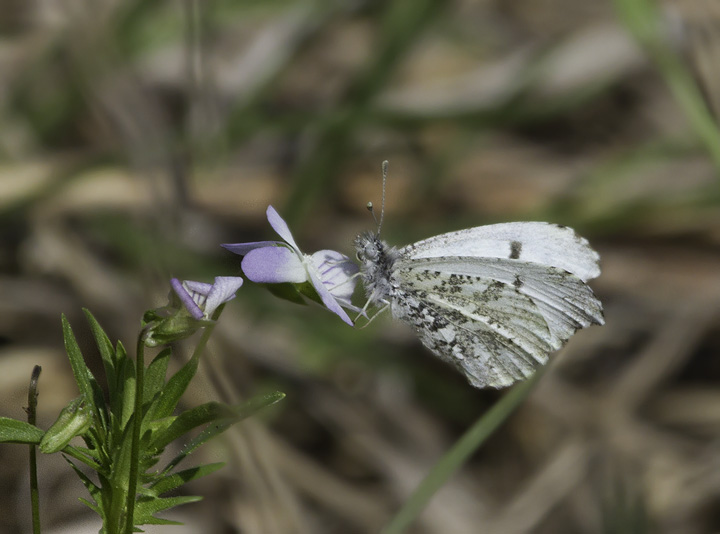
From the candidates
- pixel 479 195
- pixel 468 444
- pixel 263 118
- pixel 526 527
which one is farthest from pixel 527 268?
pixel 479 195

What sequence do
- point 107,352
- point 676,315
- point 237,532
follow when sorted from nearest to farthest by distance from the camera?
point 107,352 < point 237,532 < point 676,315

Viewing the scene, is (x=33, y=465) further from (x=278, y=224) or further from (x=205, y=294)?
(x=278, y=224)

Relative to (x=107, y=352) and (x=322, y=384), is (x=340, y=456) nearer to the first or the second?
(x=322, y=384)

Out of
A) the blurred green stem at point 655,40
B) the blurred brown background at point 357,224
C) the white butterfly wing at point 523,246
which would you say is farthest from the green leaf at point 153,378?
the blurred green stem at point 655,40

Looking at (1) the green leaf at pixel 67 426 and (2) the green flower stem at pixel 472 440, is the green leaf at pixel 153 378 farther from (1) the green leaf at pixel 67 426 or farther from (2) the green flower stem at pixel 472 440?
(2) the green flower stem at pixel 472 440

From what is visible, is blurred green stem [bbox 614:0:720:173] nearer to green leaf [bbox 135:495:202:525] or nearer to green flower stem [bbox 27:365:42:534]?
green leaf [bbox 135:495:202:525]

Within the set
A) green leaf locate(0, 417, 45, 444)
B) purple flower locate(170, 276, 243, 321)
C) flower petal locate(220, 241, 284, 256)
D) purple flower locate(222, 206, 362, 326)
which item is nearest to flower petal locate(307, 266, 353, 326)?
purple flower locate(222, 206, 362, 326)
